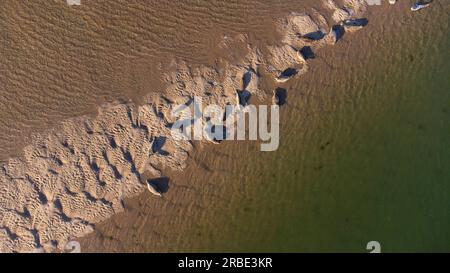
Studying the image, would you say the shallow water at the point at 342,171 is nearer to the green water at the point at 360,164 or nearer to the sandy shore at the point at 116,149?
the green water at the point at 360,164

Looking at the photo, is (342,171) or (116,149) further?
(342,171)

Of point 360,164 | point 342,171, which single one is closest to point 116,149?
point 342,171

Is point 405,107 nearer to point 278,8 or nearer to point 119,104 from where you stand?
point 278,8

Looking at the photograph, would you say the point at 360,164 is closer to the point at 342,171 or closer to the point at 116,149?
the point at 342,171

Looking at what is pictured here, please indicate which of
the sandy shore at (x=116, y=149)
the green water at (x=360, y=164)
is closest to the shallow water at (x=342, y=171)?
the green water at (x=360, y=164)
